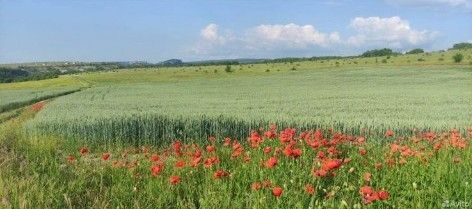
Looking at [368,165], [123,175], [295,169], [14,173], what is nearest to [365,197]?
[295,169]

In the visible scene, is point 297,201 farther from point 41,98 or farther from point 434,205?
point 41,98

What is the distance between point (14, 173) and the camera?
7.54 metres

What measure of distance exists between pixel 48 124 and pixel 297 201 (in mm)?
16475

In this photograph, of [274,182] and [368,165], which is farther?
[368,165]

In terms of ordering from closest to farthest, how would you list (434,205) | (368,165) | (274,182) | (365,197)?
(365,197) → (434,205) → (274,182) → (368,165)

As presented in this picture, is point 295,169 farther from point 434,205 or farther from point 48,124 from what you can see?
point 48,124

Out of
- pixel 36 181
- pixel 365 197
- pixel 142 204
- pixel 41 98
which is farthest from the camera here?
pixel 41 98

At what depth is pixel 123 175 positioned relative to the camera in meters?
7.70

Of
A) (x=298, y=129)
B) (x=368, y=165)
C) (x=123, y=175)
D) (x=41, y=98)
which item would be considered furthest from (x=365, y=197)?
(x=41, y=98)

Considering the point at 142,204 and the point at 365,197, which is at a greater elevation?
the point at 365,197

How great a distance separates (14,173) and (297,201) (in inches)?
159

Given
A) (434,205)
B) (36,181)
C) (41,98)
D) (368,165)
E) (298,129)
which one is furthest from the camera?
(41,98)

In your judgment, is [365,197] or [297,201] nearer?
[365,197]

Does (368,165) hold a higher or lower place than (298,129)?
higher
